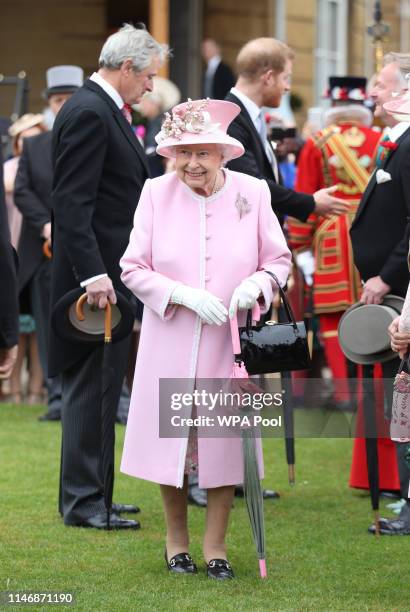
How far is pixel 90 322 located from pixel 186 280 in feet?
3.15

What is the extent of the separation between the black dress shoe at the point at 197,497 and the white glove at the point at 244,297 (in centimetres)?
198

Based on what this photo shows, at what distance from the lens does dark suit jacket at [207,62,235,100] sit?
62.5ft

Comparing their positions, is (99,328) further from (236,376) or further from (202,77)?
(202,77)

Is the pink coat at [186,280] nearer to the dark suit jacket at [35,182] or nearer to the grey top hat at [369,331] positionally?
the grey top hat at [369,331]

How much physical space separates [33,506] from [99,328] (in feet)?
3.94

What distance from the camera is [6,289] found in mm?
5188

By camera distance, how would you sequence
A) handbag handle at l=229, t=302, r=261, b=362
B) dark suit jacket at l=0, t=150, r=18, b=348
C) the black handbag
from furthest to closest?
handbag handle at l=229, t=302, r=261, b=362 → the black handbag → dark suit jacket at l=0, t=150, r=18, b=348

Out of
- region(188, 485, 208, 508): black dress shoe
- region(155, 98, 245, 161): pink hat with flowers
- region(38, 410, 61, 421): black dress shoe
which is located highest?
region(155, 98, 245, 161): pink hat with flowers

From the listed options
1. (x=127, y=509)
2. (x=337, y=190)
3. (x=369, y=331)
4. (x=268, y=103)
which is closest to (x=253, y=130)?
(x=268, y=103)

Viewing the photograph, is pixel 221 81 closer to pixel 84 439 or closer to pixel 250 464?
pixel 84 439

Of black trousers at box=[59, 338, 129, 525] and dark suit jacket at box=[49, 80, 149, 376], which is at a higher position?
dark suit jacket at box=[49, 80, 149, 376]

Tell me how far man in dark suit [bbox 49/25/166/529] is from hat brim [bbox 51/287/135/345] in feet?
0.31

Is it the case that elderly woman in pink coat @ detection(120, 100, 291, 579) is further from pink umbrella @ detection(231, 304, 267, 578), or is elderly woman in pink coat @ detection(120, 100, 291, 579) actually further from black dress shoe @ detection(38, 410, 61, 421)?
black dress shoe @ detection(38, 410, 61, 421)
